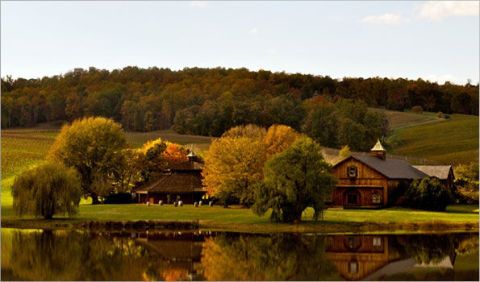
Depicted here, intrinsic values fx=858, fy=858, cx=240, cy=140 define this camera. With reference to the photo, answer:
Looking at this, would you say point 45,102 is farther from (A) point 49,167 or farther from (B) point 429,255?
(B) point 429,255

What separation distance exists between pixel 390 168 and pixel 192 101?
92.9m

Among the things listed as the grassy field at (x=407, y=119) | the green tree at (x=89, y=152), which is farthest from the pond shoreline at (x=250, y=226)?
the grassy field at (x=407, y=119)

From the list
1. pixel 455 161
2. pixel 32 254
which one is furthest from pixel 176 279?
pixel 455 161

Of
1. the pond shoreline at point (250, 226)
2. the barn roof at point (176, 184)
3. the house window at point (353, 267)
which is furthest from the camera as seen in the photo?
the barn roof at point (176, 184)

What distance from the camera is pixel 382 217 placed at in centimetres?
6612

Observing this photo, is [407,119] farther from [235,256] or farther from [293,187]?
[235,256]

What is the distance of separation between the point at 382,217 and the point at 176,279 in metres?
34.5

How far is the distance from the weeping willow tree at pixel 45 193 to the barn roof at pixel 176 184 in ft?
74.6

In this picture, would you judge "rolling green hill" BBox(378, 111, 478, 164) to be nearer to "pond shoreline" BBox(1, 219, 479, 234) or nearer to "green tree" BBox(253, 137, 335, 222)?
"pond shoreline" BBox(1, 219, 479, 234)

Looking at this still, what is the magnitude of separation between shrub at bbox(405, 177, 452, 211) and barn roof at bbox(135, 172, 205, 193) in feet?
68.2

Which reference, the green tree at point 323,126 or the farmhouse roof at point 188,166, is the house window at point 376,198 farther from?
the green tree at point 323,126

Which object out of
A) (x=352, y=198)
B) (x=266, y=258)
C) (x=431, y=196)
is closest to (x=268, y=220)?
(x=431, y=196)

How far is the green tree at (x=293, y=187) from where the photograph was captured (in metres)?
→ 60.0

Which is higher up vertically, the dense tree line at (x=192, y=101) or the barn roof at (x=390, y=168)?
the dense tree line at (x=192, y=101)
